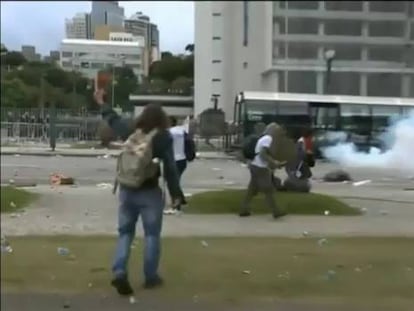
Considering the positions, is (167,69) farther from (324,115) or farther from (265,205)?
(324,115)

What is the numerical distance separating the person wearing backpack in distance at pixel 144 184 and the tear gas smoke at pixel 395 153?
3.60 meters

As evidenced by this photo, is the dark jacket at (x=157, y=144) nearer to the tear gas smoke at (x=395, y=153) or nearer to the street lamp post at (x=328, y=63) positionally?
the tear gas smoke at (x=395, y=153)

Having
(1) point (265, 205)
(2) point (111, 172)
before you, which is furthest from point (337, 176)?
(2) point (111, 172)

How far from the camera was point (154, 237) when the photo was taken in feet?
19.3

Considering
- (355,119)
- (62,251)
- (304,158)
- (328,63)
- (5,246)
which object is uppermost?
(328,63)

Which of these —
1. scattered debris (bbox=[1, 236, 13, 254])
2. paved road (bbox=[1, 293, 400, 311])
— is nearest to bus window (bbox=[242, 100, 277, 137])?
paved road (bbox=[1, 293, 400, 311])

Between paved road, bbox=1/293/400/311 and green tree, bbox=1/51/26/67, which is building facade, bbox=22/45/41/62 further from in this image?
→ paved road, bbox=1/293/400/311

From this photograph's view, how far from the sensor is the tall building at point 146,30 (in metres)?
4.83

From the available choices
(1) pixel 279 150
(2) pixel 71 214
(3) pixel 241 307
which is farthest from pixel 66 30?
(1) pixel 279 150

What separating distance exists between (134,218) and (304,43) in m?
11.7

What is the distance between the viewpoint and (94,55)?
4.64 m

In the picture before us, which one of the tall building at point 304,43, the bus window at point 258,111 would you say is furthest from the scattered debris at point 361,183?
the bus window at point 258,111

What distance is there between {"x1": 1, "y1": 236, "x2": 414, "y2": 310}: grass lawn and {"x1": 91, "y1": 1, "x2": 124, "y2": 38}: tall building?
4.49 feet

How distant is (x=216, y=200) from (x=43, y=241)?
14.5 ft
